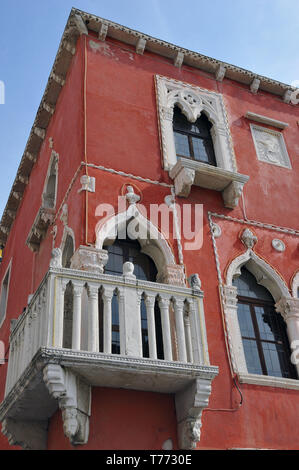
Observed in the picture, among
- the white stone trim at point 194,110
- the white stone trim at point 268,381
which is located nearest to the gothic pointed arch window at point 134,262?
the white stone trim at point 268,381

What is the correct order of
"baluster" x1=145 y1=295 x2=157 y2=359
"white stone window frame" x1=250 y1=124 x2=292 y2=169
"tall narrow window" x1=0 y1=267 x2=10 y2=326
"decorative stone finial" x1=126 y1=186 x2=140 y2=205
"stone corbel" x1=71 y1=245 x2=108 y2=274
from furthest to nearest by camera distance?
1. "tall narrow window" x1=0 y1=267 x2=10 y2=326
2. "white stone window frame" x1=250 y1=124 x2=292 y2=169
3. "decorative stone finial" x1=126 y1=186 x2=140 y2=205
4. "stone corbel" x1=71 y1=245 x2=108 y2=274
5. "baluster" x1=145 y1=295 x2=157 y2=359

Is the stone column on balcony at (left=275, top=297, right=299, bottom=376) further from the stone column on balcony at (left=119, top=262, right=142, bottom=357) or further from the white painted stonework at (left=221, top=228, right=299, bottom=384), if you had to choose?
the stone column on balcony at (left=119, top=262, right=142, bottom=357)

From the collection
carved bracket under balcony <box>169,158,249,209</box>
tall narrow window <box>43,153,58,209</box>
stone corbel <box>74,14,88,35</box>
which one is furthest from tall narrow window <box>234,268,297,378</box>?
stone corbel <box>74,14,88,35</box>

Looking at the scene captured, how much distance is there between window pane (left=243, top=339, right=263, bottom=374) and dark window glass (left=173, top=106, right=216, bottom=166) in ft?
12.8

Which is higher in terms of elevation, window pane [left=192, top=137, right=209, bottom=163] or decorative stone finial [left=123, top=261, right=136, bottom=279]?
window pane [left=192, top=137, right=209, bottom=163]

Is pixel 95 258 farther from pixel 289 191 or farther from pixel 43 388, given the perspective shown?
pixel 289 191

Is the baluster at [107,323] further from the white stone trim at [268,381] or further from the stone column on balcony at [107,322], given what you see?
the white stone trim at [268,381]

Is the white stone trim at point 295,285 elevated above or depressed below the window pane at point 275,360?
above

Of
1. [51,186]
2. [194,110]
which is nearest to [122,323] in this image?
[51,186]

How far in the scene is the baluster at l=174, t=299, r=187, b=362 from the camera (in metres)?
6.92

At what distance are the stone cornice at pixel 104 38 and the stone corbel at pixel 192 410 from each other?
7.38 metres

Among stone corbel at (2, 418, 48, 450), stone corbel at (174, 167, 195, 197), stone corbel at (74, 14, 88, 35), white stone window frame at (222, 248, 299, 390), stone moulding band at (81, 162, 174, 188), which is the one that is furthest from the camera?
stone corbel at (74, 14, 88, 35)

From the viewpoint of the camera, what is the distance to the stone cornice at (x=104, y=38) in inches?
430

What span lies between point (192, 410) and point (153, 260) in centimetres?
276
